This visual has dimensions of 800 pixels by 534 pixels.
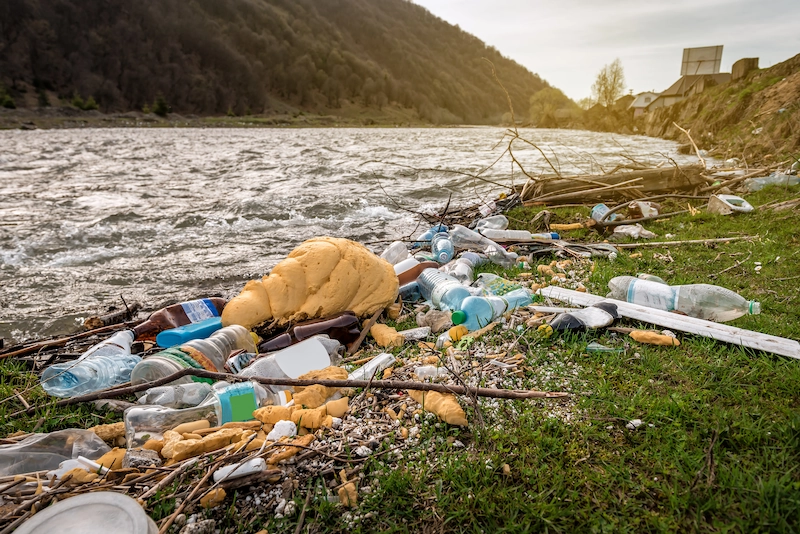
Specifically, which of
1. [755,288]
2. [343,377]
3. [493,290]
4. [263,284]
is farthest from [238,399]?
[755,288]

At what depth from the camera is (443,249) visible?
14.4 ft

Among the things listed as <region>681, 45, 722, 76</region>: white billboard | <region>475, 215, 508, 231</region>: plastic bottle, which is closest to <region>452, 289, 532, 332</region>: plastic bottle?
<region>475, 215, 508, 231</region>: plastic bottle

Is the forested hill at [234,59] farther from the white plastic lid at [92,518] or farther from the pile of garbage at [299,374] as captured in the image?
the white plastic lid at [92,518]

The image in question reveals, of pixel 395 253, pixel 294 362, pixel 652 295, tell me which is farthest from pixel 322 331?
pixel 652 295

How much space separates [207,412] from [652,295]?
2.70 m

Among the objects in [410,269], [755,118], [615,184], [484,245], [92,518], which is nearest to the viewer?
[92,518]

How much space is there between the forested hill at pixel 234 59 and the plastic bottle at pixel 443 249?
1629 inches

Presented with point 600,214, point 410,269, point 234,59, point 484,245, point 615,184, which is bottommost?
point 410,269

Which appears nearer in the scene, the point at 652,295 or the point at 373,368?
the point at 373,368

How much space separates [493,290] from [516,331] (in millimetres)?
711

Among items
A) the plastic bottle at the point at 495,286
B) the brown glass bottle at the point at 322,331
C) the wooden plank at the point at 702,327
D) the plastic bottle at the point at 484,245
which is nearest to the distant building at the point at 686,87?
the plastic bottle at the point at 484,245

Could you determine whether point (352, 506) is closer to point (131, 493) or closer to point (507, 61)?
point (131, 493)

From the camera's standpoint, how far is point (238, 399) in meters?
1.97

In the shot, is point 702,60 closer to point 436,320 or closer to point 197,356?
point 436,320
